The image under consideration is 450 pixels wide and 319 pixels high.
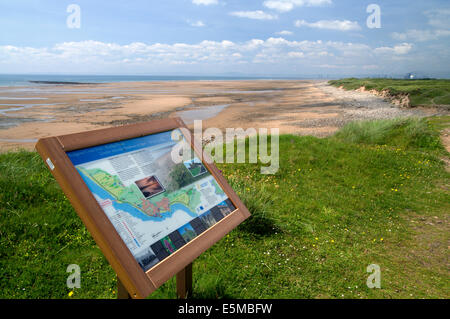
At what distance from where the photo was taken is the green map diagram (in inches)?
79.4

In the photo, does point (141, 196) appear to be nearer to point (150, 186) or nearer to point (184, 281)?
point (150, 186)

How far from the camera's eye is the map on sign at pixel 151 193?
1.99 metres

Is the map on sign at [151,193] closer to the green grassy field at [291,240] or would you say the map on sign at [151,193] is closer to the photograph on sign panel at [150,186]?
the photograph on sign panel at [150,186]

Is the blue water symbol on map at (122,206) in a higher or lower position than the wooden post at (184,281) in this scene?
higher

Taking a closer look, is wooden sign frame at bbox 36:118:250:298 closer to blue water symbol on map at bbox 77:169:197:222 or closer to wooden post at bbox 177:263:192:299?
blue water symbol on map at bbox 77:169:197:222

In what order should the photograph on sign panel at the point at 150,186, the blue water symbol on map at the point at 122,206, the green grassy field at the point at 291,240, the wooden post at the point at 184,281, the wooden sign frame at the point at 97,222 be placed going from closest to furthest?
the wooden sign frame at the point at 97,222 → the blue water symbol on map at the point at 122,206 → the photograph on sign panel at the point at 150,186 → the wooden post at the point at 184,281 → the green grassy field at the point at 291,240

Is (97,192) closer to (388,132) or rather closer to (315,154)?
(315,154)

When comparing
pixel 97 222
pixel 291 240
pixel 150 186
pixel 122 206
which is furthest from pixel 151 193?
pixel 291 240

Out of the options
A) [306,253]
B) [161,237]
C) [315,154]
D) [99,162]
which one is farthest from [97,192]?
[315,154]

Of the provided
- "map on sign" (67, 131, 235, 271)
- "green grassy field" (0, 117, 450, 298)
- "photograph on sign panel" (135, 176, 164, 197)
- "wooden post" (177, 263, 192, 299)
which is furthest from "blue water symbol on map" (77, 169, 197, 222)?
"green grassy field" (0, 117, 450, 298)

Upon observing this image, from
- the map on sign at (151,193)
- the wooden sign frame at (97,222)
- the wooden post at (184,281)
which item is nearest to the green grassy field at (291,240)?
the wooden post at (184,281)

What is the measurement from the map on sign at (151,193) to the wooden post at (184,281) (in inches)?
18.5

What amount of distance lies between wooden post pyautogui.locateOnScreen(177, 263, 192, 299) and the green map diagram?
0.56 meters

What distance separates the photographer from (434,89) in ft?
101
